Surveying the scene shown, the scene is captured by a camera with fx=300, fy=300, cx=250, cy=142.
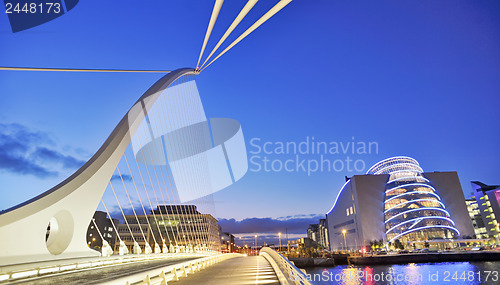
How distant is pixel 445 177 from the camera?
9825 cm

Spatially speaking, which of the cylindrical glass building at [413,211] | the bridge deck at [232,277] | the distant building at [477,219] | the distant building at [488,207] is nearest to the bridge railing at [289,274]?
the bridge deck at [232,277]

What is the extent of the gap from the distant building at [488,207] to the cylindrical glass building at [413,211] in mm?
27340

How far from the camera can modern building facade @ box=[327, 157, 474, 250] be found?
279 feet

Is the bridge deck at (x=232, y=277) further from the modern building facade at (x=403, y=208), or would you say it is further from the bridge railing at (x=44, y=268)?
the modern building facade at (x=403, y=208)

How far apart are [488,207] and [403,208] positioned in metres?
47.4

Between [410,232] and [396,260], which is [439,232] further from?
[396,260]

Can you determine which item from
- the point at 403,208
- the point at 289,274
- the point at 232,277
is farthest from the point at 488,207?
the point at 289,274

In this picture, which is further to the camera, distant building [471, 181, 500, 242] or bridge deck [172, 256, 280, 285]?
distant building [471, 181, 500, 242]

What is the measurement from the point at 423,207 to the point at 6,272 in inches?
3893

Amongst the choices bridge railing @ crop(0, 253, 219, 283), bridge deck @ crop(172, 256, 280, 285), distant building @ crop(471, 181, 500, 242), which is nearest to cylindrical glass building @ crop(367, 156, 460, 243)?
distant building @ crop(471, 181, 500, 242)

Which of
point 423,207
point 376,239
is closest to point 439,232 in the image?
point 423,207

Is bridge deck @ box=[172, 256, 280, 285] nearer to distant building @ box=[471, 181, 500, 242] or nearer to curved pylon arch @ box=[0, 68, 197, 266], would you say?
curved pylon arch @ box=[0, 68, 197, 266]

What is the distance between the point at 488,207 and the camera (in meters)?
111

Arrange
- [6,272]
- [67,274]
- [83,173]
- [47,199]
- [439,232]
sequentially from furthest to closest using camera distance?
[439,232], [83,173], [67,274], [47,199], [6,272]
